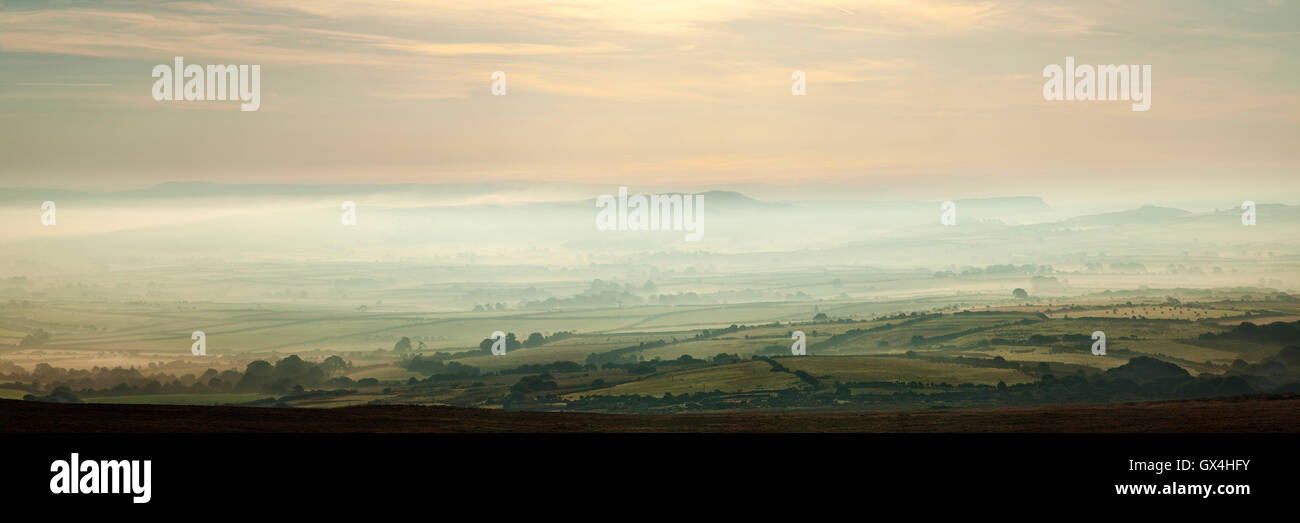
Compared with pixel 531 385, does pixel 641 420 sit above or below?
above

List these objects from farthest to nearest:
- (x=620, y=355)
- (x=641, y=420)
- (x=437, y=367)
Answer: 1. (x=620, y=355)
2. (x=437, y=367)
3. (x=641, y=420)

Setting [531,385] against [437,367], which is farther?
[437,367]

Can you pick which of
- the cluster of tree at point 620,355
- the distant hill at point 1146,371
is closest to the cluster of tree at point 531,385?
the cluster of tree at point 620,355

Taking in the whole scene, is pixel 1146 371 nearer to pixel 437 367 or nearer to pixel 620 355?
pixel 620 355

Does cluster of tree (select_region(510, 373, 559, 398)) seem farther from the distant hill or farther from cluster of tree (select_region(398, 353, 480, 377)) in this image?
the distant hill

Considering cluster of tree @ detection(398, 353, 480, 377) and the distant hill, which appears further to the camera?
cluster of tree @ detection(398, 353, 480, 377)

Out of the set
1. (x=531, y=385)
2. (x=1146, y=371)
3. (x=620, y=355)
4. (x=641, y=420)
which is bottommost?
(x=531, y=385)

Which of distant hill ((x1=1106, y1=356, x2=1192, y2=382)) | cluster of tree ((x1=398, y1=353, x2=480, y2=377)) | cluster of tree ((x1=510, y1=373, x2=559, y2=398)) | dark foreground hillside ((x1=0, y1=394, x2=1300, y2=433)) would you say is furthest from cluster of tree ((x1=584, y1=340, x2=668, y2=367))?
dark foreground hillside ((x1=0, y1=394, x2=1300, y2=433))

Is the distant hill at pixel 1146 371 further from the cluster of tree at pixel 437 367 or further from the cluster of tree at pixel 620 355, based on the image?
the cluster of tree at pixel 437 367

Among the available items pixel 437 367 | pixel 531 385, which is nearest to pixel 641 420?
pixel 531 385

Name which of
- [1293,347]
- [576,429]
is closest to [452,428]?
[576,429]
